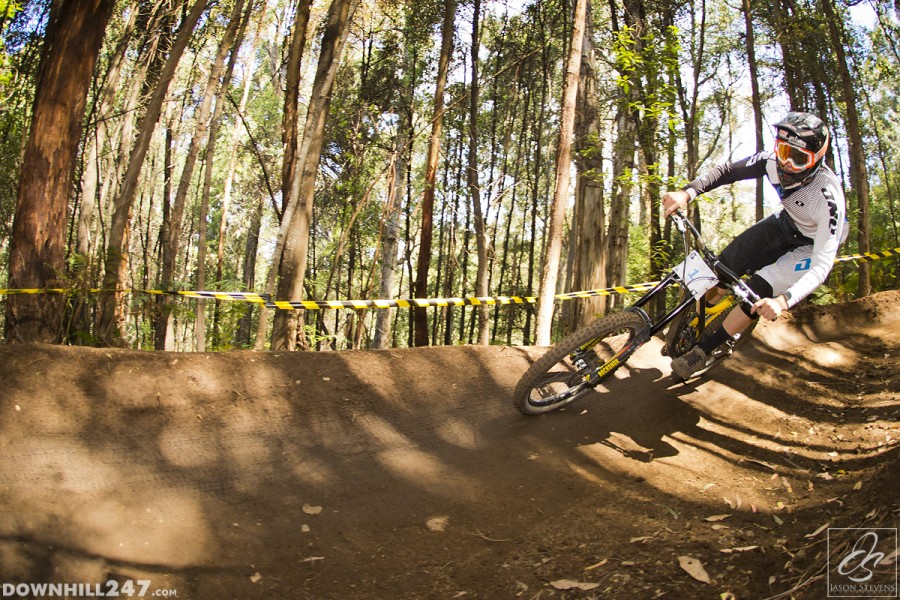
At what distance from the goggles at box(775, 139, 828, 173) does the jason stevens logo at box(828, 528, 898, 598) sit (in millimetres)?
2943

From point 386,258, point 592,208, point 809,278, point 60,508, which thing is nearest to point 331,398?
point 60,508

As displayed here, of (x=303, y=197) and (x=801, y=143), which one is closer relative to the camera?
(x=801, y=143)

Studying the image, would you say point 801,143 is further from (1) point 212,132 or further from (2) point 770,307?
(1) point 212,132

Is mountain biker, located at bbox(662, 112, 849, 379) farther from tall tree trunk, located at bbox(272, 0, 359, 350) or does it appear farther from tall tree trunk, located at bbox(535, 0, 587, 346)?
tall tree trunk, located at bbox(272, 0, 359, 350)

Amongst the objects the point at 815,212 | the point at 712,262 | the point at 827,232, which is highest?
the point at 815,212

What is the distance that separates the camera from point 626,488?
473 cm

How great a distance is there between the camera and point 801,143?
4.94 m

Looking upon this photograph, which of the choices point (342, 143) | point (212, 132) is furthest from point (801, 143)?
point (342, 143)

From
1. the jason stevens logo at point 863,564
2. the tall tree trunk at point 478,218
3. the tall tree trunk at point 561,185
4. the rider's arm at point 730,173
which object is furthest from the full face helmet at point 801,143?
the tall tree trunk at point 478,218

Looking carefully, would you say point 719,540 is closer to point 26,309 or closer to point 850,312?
point 26,309

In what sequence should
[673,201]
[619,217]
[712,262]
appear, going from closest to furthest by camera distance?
1. [673,201]
2. [712,262]
3. [619,217]

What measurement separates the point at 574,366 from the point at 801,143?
2475 millimetres


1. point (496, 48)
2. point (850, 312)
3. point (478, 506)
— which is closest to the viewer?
point (478, 506)

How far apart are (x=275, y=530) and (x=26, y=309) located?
399 centimetres
